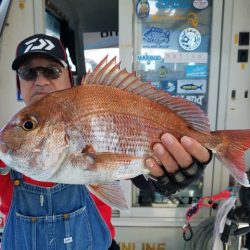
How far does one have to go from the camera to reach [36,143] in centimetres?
87

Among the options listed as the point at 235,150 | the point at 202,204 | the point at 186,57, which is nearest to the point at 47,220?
the point at 235,150

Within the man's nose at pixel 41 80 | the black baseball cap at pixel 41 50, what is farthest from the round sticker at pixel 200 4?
the man's nose at pixel 41 80

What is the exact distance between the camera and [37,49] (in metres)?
1.33

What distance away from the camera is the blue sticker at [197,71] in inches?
107

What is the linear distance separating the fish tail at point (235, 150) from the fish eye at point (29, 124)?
0.62m

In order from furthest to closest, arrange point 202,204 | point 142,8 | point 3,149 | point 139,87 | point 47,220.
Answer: point 142,8 < point 202,204 < point 47,220 < point 139,87 < point 3,149

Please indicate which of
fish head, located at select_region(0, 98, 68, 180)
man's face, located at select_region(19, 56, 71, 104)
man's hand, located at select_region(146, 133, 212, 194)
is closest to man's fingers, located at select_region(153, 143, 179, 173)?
man's hand, located at select_region(146, 133, 212, 194)

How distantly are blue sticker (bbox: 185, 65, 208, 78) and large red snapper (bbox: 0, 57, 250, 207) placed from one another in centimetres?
175

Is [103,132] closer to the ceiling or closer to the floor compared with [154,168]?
closer to the ceiling

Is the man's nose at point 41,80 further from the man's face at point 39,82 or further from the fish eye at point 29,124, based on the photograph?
the fish eye at point 29,124

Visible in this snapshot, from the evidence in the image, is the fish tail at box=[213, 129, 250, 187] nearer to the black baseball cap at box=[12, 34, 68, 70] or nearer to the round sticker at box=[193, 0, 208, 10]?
the black baseball cap at box=[12, 34, 68, 70]

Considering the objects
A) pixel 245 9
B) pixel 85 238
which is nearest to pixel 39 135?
pixel 85 238

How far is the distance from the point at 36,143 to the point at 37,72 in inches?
23.4

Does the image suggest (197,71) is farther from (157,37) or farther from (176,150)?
(176,150)
